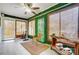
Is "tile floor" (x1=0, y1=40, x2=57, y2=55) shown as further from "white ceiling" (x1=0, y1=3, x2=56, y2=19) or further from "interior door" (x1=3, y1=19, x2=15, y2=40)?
"white ceiling" (x1=0, y1=3, x2=56, y2=19)

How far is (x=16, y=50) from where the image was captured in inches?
97.5

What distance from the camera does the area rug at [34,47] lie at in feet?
8.09

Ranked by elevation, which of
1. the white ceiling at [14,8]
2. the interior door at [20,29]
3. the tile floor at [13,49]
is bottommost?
the tile floor at [13,49]

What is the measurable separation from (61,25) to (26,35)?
2.46ft

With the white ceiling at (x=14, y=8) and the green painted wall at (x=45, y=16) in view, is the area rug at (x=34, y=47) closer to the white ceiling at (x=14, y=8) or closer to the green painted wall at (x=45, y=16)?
the green painted wall at (x=45, y=16)

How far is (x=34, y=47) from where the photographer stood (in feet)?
8.21

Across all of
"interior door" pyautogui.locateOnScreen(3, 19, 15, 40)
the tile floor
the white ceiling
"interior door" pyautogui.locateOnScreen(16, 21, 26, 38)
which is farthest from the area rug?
→ the white ceiling

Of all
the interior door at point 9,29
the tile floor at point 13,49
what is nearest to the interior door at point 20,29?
the interior door at point 9,29

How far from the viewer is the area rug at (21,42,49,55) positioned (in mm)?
2467

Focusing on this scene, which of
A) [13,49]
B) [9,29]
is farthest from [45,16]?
[13,49]

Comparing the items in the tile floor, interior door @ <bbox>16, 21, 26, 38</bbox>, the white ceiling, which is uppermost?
the white ceiling
